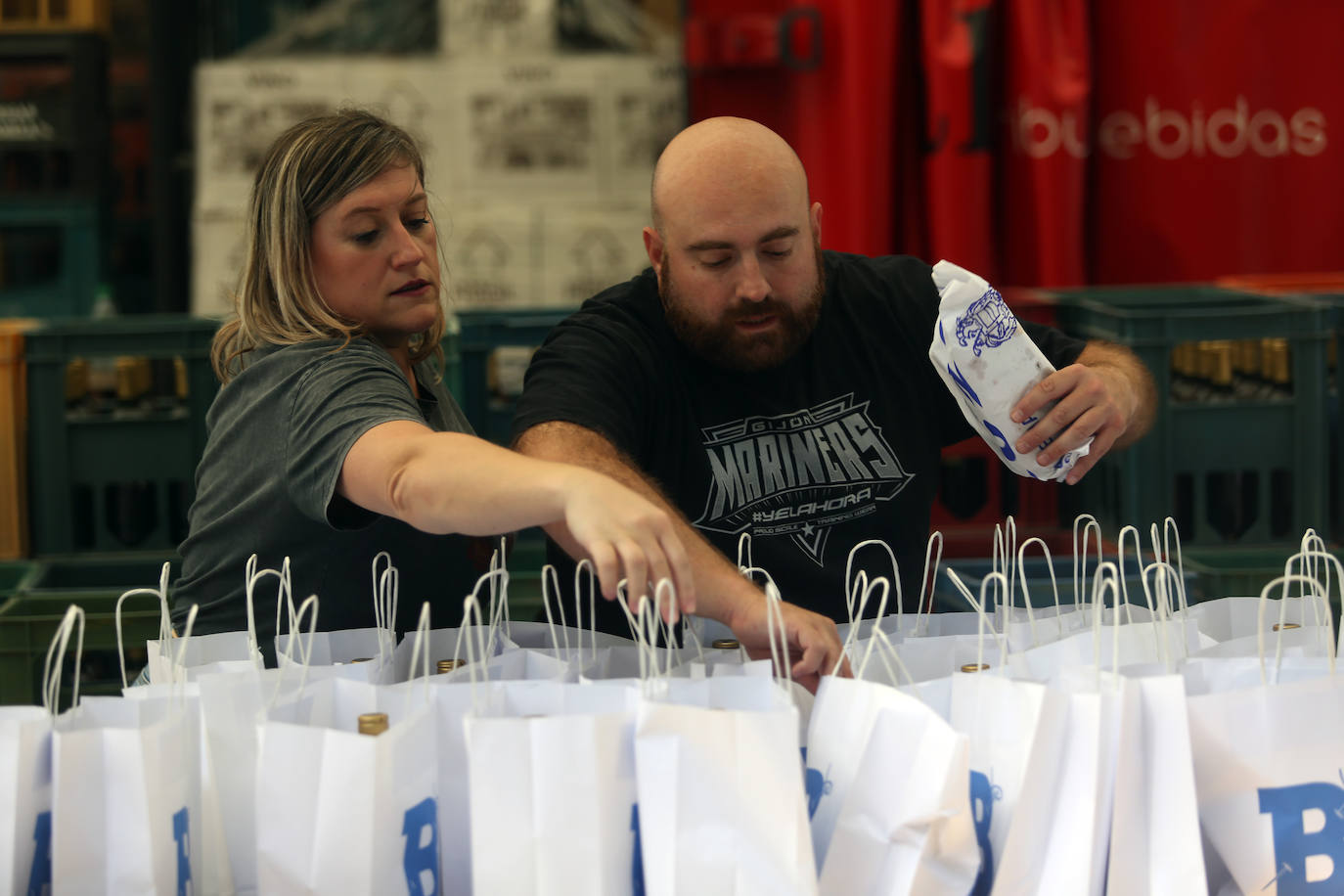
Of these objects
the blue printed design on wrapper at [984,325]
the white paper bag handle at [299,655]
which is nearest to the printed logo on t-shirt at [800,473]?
the blue printed design on wrapper at [984,325]


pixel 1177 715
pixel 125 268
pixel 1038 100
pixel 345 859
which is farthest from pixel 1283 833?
pixel 125 268

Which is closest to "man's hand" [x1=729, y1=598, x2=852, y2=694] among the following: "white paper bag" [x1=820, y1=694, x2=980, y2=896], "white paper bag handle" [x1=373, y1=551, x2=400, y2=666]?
"white paper bag" [x1=820, y1=694, x2=980, y2=896]

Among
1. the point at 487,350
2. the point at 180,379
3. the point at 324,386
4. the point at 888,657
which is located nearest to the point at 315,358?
the point at 324,386

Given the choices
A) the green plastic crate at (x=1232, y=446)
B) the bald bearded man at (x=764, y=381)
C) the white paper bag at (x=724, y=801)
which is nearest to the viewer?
the white paper bag at (x=724, y=801)

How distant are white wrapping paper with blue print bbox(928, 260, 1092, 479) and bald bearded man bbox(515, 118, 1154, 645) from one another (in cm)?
21

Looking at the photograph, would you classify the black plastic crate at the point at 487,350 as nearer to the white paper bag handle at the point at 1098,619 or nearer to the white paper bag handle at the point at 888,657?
the white paper bag handle at the point at 888,657

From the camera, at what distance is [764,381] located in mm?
2135

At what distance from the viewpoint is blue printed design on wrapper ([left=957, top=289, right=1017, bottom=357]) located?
166 centimetres

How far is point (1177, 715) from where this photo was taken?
1271mm

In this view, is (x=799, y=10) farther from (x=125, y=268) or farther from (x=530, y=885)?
(x=530, y=885)

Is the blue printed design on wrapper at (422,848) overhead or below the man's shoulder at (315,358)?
below

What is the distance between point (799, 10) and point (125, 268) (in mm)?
2038

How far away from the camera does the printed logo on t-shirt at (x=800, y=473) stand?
205 cm

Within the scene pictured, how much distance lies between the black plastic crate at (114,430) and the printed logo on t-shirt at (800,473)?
4.34 ft
